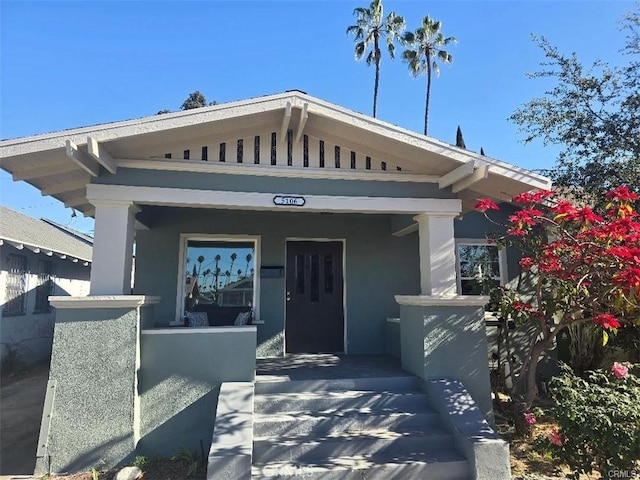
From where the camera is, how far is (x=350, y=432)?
4582mm

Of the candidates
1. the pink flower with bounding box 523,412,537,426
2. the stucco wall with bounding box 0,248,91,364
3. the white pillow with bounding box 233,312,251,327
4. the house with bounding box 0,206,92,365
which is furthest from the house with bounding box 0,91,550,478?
the stucco wall with bounding box 0,248,91,364

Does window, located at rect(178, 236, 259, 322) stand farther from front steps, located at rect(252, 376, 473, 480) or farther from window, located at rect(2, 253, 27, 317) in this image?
window, located at rect(2, 253, 27, 317)

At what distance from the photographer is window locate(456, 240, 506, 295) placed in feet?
28.4

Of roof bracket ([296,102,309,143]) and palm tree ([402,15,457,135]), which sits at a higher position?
palm tree ([402,15,457,135])

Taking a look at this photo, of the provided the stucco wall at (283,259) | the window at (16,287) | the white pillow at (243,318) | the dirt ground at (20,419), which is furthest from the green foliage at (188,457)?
the window at (16,287)

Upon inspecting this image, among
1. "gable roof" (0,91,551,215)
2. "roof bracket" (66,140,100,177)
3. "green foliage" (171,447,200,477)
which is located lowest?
"green foliage" (171,447,200,477)

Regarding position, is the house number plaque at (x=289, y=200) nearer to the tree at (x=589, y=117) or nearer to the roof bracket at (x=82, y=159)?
the roof bracket at (x=82, y=159)

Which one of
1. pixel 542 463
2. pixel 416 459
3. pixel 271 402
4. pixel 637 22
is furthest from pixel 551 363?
pixel 637 22

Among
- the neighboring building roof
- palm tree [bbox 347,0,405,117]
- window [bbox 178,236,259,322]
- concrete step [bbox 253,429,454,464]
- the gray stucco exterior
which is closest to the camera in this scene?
concrete step [bbox 253,429,454,464]

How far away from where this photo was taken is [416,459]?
4.20 metres

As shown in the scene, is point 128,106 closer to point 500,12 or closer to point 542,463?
point 500,12

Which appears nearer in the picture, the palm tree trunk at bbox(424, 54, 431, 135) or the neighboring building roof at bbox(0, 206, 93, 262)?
the neighboring building roof at bbox(0, 206, 93, 262)

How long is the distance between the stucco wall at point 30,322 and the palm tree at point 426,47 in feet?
72.2

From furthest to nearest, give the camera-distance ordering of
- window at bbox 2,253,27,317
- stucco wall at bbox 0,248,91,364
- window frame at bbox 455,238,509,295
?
window at bbox 2,253,27,317
stucco wall at bbox 0,248,91,364
window frame at bbox 455,238,509,295
